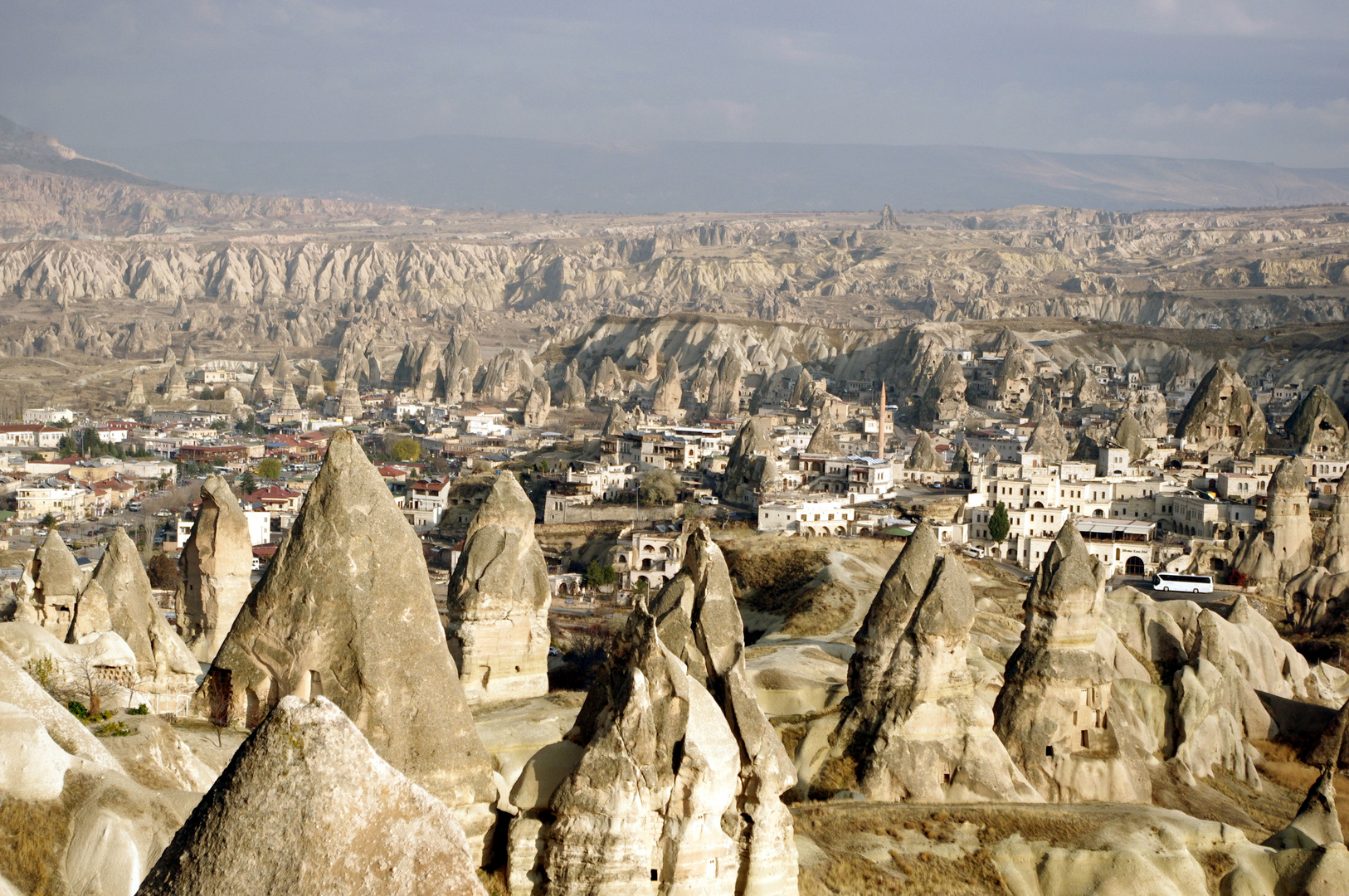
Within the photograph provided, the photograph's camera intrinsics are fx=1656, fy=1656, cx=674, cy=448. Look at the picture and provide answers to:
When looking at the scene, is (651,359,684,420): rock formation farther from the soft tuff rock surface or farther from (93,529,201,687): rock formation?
the soft tuff rock surface

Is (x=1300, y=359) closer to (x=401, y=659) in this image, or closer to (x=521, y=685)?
(x=521, y=685)

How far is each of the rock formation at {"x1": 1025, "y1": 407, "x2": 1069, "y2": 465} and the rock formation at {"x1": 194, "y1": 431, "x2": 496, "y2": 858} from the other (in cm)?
5924

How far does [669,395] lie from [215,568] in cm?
9127

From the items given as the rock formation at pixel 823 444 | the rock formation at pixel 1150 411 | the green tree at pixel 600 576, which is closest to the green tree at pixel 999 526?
the green tree at pixel 600 576

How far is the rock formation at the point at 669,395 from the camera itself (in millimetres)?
105500

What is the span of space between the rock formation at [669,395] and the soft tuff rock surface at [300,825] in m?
95.5

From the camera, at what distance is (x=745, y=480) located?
62.2 meters

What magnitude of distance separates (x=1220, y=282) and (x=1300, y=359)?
69672mm

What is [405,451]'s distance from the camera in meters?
83.9

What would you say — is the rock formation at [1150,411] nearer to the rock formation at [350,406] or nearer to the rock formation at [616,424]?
the rock formation at [616,424]

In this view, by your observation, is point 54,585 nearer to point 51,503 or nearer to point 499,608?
point 499,608

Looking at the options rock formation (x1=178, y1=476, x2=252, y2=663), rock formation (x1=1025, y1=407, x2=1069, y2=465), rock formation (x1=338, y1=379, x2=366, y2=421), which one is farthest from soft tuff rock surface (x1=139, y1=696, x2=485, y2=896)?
rock formation (x1=338, y1=379, x2=366, y2=421)

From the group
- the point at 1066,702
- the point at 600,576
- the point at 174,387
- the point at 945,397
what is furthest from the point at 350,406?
the point at 1066,702

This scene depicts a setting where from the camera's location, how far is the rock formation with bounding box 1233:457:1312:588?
1900 inches
